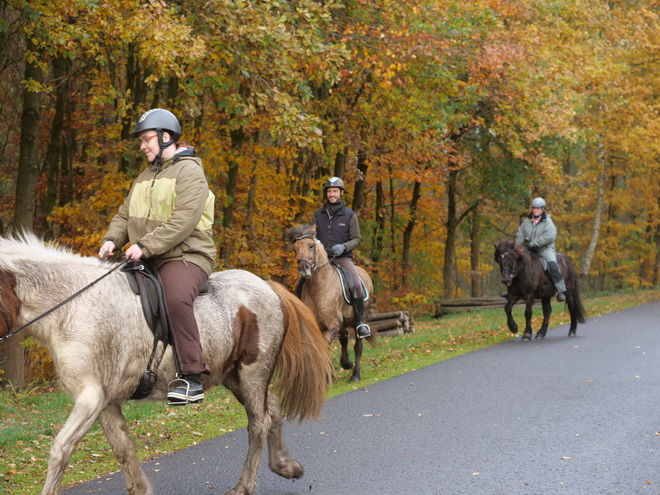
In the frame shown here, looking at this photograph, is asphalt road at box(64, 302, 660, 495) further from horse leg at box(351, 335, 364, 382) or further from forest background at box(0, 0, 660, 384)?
forest background at box(0, 0, 660, 384)

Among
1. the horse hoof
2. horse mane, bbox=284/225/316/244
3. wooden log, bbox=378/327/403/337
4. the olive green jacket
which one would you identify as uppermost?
the olive green jacket

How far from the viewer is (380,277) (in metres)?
28.3

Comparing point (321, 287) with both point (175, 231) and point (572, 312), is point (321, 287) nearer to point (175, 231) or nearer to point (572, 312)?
point (175, 231)

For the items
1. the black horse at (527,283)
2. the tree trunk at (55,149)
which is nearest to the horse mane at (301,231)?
the black horse at (527,283)

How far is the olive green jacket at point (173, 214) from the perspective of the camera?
5.03 metres

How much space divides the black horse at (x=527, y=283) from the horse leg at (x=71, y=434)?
12.1 m

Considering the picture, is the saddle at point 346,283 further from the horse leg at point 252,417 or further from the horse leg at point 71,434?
the horse leg at point 71,434

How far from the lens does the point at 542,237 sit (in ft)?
52.4

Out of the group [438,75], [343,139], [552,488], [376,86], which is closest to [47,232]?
[343,139]

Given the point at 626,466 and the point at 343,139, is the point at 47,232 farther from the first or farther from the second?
the point at 626,466

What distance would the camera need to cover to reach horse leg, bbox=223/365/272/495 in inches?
210

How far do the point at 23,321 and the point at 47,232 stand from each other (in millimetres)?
14770

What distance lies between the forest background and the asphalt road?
482 centimetres

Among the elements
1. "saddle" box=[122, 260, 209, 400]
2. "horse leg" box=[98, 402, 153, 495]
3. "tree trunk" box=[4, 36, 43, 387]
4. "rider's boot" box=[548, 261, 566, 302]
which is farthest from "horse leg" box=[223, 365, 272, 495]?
"rider's boot" box=[548, 261, 566, 302]
